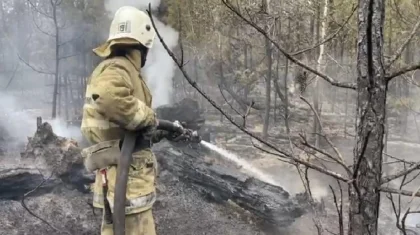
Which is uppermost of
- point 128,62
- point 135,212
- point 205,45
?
point 205,45

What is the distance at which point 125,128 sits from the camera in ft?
10.3

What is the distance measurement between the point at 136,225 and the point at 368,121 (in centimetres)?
238

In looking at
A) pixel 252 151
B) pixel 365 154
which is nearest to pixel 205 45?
pixel 252 151

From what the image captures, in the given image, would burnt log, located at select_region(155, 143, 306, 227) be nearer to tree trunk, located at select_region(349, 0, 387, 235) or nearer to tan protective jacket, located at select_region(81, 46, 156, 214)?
tan protective jacket, located at select_region(81, 46, 156, 214)

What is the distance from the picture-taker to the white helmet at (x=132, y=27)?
10.7 ft

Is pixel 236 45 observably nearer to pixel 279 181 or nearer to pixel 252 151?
pixel 252 151

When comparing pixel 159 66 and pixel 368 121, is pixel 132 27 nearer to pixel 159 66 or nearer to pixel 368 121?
pixel 368 121

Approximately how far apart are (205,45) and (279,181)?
926 centimetres

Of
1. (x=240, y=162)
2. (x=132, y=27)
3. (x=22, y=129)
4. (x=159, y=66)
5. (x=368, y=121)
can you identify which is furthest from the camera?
(x=159, y=66)

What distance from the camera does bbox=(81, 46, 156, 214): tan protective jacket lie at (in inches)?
119

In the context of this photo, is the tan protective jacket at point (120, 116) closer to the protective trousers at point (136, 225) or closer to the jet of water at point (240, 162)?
the protective trousers at point (136, 225)

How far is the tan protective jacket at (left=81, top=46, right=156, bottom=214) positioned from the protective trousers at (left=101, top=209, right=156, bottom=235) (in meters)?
0.06

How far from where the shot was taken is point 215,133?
1296 cm

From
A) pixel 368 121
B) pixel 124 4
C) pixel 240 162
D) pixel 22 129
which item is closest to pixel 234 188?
pixel 240 162
